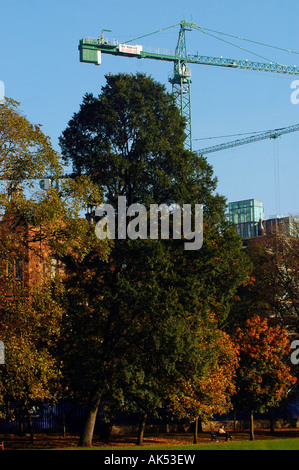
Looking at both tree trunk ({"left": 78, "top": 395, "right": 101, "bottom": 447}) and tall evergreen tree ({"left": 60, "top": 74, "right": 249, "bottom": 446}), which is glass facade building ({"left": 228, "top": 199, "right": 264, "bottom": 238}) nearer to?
tall evergreen tree ({"left": 60, "top": 74, "right": 249, "bottom": 446})

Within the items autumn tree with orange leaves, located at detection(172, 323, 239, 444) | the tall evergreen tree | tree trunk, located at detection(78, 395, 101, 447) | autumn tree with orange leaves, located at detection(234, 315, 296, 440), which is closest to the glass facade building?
autumn tree with orange leaves, located at detection(234, 315, 296, 440)

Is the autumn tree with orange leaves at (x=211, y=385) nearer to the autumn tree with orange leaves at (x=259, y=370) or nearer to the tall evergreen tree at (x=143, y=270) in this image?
the tall evergreen tree at (x=143, y=270)

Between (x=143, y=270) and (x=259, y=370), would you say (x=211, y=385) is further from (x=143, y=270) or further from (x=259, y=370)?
(x=143, y=270)

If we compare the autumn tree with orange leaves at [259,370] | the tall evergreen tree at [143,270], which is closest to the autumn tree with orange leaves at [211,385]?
the tall evergreen tree at [143,270]

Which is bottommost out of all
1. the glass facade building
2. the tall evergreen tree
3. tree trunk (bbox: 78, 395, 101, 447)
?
tree trunk (bbox: 78, 395, 101, 447)

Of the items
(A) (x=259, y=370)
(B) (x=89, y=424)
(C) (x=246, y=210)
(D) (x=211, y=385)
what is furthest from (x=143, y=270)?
(C) (x=246, y=210)

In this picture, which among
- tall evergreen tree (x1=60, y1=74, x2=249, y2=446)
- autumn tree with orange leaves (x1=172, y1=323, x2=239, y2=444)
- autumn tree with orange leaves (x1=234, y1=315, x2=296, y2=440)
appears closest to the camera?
tall evergreen tree (x1=60, y1=74, x2=249, y2=446)

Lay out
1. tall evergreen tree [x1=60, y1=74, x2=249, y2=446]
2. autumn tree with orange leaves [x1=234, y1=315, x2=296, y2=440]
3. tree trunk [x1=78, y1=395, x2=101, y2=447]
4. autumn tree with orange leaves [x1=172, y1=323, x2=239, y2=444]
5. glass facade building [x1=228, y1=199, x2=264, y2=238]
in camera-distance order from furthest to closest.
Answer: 1. glass facade building [x1=228, y1=199, x2=264, y2=238]
2. autumn tree with orange leaves [x1=234, y1=315, x2=296, y2=440]
3. autumn tree with orange leaves [x1=172, y1=323, x2=239, y2=444]
4. tree trunk [x1=78, y1=395, x2=101, y2=447]
5. tall evergreen tree [x1=60, y1=74, x2=249, y2=446]

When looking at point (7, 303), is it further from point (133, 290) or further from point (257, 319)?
point (257, 319)

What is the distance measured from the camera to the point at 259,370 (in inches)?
1837

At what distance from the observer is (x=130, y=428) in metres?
51.1

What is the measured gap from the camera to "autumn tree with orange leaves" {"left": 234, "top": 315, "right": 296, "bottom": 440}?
45969 millimetres

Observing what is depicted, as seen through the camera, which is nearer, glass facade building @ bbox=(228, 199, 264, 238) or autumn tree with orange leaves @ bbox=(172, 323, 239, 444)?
autumn tree with orange leaves @ bbox=(172, 323, 239, 444)

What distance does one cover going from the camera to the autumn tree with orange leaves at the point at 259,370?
46.0m
